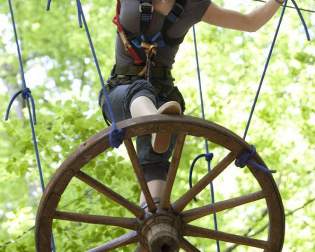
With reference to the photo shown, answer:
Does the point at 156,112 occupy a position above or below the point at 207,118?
below

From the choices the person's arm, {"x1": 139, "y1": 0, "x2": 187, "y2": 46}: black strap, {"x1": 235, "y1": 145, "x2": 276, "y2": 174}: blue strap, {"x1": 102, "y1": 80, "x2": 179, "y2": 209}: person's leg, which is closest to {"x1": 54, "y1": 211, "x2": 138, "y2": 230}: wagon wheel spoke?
{"x1": 102, "y1": 80, "x2": 179, "y2": 209}: person's leg

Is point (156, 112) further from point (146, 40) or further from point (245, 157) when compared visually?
point (146, 40)

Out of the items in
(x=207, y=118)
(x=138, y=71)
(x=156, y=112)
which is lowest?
(x=156, y=112)

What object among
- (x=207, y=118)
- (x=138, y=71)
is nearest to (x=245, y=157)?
(x=138, y=71)

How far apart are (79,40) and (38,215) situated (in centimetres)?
529

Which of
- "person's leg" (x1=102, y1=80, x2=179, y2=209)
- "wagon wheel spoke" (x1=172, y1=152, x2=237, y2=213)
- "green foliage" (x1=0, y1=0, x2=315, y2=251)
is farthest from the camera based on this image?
"green foliage" (x1=0, y1=0, x2=315, y2=251)

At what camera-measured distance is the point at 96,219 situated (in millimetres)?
2148

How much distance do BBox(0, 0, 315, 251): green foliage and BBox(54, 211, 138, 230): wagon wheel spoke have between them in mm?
2174

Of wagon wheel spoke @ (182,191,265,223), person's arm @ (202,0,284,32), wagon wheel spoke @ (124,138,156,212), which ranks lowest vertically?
wagon wheel spoke @ (182,191,265,223)

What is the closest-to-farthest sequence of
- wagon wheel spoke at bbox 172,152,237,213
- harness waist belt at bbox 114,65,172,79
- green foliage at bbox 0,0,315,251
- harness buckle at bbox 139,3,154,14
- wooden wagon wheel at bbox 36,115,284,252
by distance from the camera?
1. wooden wagon wheel at bbox 36,115,284,252
2. wagon wheel spoke at bbox 172,152,237,213
3. harness buckle at bbox 139,3,154,14
4. harness waist belt at bbox 114,65,172,79
5. green foliage at bbox 0,0,315,251

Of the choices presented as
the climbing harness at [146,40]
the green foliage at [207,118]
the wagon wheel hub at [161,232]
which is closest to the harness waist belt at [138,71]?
the climbing harness at [146,40]

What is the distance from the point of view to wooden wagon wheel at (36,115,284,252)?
79.1 inches

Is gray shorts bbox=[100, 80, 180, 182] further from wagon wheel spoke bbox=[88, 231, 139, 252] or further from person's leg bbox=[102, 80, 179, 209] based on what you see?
wagon wheel spoke bbox=[88, 231, 139, 252]

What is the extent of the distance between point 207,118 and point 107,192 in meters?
3.94
